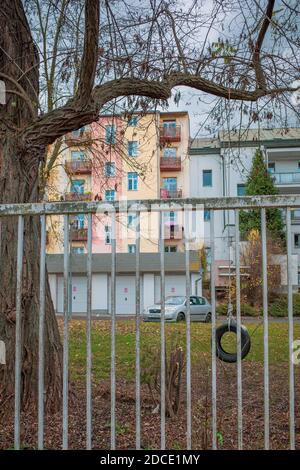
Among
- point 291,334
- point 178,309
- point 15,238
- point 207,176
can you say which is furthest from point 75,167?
point 207,176

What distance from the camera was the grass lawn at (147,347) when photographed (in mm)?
5937

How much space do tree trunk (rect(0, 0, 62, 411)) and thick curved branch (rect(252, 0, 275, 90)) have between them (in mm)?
2889

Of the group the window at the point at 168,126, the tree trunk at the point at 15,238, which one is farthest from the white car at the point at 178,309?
the window at the point at 168,126

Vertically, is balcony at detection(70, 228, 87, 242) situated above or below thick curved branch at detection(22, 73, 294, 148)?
below

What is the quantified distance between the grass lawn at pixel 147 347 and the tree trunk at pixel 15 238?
0.99 meters

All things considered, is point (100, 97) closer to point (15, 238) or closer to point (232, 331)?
point (15, 238)

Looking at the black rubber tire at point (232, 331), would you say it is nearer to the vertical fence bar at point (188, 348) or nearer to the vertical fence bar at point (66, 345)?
the vertical fence bar at point (188, 348)

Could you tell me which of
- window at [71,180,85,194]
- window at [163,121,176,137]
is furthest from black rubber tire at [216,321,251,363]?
window at [71,180,85,194]

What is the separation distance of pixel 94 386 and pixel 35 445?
6.56ft

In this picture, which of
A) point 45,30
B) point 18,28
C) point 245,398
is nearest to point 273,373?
point 245,398

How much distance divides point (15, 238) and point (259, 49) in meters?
4.21

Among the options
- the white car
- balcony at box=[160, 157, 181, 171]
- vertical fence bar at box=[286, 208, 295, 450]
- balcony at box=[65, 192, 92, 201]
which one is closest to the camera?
vertical fence bar at box=[286, 208, 295, 450]

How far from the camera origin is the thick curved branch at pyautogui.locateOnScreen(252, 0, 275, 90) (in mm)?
5820

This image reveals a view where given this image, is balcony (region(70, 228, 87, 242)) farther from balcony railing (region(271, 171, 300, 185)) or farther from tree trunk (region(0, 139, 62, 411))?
balcony railing (region(271, 171, 300, 185))
